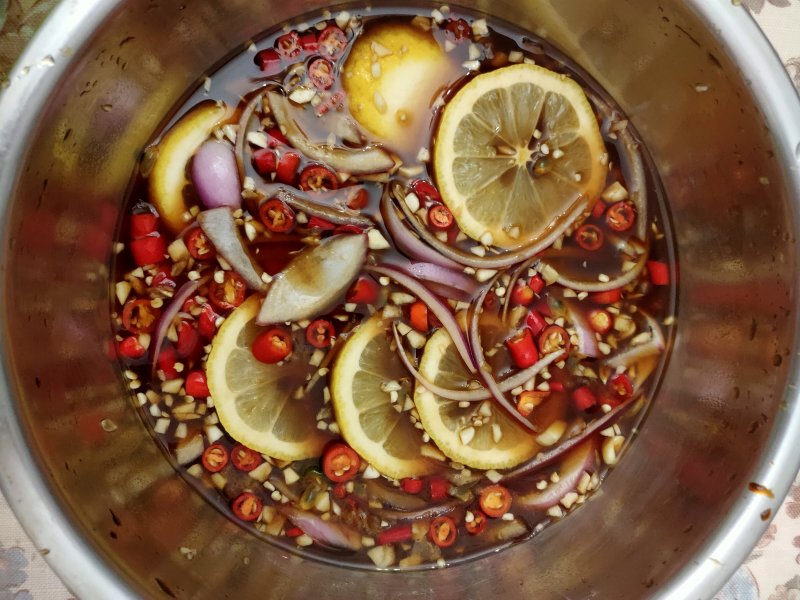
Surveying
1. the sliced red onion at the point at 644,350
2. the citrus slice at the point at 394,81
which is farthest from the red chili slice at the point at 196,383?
the sliced red onion at the point at 644,350

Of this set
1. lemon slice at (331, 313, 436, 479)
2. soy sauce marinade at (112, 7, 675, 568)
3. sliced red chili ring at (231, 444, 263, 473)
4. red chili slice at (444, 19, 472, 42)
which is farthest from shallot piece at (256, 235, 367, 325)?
red chili slice at (444, 19, 472, 42)

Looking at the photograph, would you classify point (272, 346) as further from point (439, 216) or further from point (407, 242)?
point (439, 216)

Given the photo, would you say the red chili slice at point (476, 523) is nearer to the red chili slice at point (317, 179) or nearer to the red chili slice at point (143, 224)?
the red chili slice at point (317, 179)

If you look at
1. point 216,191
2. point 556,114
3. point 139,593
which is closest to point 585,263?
point 556,114

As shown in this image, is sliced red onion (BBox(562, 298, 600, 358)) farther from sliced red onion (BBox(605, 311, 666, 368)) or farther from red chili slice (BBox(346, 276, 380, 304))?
red chili slice (BBox(346, 276, 380, 304))

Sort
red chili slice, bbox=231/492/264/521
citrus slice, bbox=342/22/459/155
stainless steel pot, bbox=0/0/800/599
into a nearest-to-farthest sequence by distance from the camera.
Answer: stainless steel pot, bbox=0/0/800/599 < citrus slice, bbox=342/22/459/155 < red chili slice, bbox=231/492/264/521

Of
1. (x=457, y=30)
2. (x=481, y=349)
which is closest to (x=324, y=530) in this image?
(x=481, y=349)
